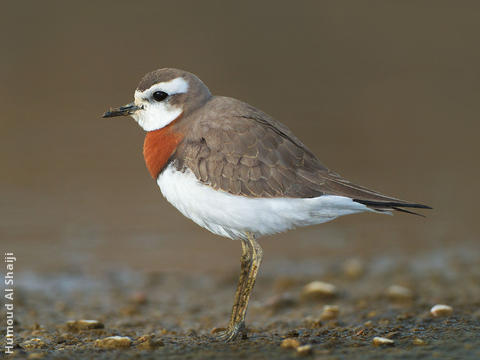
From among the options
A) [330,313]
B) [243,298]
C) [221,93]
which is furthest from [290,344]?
[221,93]

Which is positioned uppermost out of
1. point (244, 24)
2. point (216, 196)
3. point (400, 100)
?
point (244, 24)

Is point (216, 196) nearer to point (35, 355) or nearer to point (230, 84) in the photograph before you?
point (35, 355)

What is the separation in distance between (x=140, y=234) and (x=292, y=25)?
550 inches

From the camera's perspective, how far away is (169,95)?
229 inches

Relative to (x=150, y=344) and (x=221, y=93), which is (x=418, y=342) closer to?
(x=150, y=344)

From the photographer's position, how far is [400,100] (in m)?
17.9

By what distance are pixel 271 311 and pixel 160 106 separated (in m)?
2.63

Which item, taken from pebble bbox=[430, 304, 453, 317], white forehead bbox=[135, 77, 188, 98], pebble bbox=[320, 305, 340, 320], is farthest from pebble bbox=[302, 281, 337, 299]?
white forehead bbox=[135, 77, 188, 98]

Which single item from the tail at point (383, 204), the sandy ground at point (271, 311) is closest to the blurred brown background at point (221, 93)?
the sandy ground at point (271, 311)

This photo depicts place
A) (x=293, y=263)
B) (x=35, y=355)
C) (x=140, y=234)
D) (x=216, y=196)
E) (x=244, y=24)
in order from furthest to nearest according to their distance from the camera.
Result: (x=244, y=24), (x=140, y=234), (x=293, y=263), (x=216, y=196), (x=35, y=355)

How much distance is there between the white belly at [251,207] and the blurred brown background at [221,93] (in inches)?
134

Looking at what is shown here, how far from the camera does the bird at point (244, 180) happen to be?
5.31 metres

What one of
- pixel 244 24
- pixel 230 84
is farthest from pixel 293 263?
pixel 244 24

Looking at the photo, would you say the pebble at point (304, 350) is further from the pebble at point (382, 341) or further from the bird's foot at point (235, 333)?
the bird's foot at point (235, 333)
